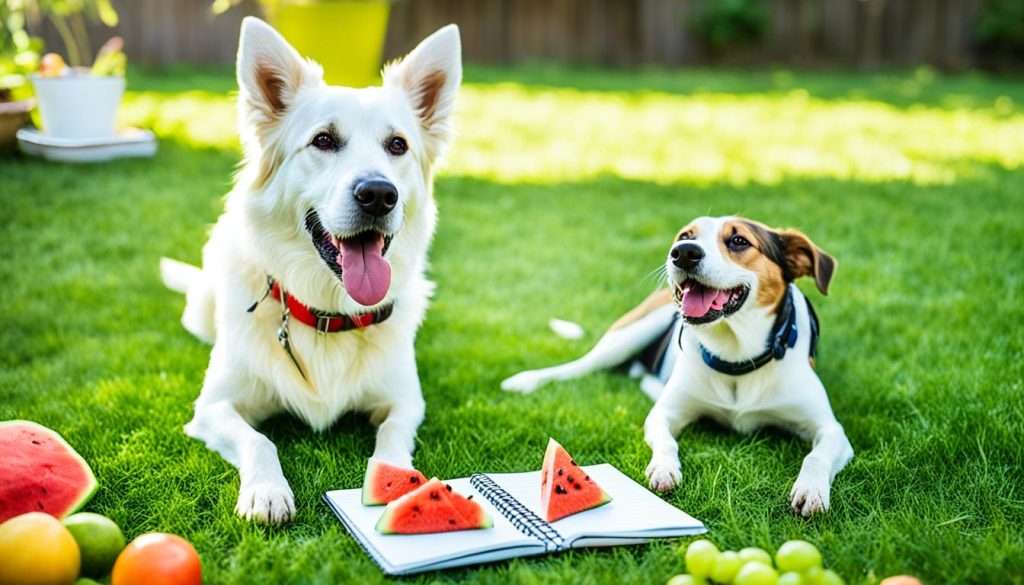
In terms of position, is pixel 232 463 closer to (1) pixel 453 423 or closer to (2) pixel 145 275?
(1) pixel 453 423

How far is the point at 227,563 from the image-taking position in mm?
2736

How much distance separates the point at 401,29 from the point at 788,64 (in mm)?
7237

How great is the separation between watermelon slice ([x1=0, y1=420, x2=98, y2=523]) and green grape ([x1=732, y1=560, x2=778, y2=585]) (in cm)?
202

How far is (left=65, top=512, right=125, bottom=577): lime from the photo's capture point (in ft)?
8.60

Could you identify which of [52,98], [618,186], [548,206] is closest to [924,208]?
[618,186]

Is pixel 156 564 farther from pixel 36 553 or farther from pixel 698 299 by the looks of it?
pixel 698 299

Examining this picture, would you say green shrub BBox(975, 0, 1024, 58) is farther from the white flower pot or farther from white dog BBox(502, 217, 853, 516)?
white dog BBox(502, 217, 853, 516)

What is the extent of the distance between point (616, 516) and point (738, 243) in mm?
1270

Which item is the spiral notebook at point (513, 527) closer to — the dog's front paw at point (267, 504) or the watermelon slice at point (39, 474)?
the dog's front paw at point (267, 504)

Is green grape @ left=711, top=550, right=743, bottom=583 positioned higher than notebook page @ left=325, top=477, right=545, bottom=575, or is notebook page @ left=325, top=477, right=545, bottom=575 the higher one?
green grape @ left=711, top=550, right=743, bottom=583

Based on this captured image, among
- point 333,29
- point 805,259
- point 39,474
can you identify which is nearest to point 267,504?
point 39,474

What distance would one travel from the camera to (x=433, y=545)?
2.75 meters

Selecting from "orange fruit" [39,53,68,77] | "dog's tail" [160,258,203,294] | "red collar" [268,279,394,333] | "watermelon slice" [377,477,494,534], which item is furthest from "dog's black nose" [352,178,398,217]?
"orange fruit" [39,53,68,77]

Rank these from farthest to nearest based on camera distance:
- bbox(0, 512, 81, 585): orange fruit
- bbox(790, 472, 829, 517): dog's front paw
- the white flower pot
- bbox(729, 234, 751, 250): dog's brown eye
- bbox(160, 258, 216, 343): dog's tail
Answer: the white flower pot
bbox(160, 258, 216, 343): dog's tail
bbox(729, 234, 751, 250): dog's brown eye
bbox(790, 472, 829, 517): dog's front paw
bbox(0, 512, 81, 585): orange fruit
